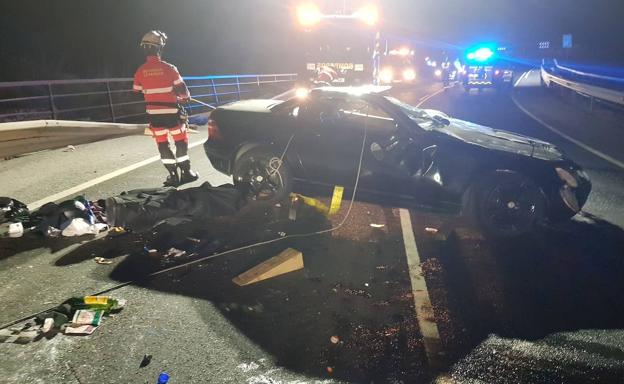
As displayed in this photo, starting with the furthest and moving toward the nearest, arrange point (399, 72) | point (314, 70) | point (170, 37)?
point (170, 37) → point (399, 72) → point (314, 70)

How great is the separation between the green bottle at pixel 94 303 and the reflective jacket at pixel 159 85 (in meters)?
3.49

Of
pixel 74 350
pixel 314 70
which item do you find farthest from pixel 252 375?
pixel 314 70

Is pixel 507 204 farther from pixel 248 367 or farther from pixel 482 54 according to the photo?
pixel 482 54

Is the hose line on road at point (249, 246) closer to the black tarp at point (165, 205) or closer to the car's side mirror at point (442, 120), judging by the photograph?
the black tarp at point (165, 205)

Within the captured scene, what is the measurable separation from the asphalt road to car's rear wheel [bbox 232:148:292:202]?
232 mm

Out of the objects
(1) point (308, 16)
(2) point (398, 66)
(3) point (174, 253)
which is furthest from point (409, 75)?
(3) point (174, 253)

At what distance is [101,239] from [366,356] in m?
3.13

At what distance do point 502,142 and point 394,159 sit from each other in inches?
51.8

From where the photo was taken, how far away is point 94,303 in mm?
3166

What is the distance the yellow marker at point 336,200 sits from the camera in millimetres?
4999

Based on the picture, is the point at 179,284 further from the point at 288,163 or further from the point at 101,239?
the point at 288,163

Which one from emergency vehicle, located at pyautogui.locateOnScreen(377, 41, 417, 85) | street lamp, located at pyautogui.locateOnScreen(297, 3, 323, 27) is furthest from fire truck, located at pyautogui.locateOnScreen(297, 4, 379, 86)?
emergency vehicle, located at pyautogui.locateOnScreen(377, 41, 417, 85)

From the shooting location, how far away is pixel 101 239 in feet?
14.4

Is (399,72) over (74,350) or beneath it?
over
